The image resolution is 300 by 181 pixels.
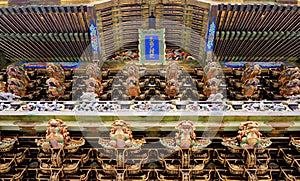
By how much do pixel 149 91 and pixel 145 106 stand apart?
3.66 ft

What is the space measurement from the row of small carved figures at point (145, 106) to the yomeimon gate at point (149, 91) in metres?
0.02

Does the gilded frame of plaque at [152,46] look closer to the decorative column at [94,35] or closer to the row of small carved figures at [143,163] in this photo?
the decorative column at [94,35]

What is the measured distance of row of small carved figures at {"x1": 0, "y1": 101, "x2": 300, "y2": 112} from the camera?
24.2ft

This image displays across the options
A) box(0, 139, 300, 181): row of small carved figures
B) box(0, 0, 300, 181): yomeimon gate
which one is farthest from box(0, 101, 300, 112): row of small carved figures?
box(0, 139, 300, 181): row of small carved figures

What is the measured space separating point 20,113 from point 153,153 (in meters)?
3.03

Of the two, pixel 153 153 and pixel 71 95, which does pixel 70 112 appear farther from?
pixel 153 153

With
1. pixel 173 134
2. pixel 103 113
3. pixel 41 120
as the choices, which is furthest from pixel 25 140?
pixel 173 134

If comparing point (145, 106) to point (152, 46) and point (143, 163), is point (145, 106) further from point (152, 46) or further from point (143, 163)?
point (152, 46)

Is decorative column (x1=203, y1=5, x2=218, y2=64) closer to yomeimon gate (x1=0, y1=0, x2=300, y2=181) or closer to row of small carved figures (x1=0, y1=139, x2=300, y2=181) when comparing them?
yomeimon gate (x1=0, y1=0, x2=300, y2=181)

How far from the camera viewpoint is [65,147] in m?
7.14

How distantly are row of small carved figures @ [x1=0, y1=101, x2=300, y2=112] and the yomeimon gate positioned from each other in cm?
2

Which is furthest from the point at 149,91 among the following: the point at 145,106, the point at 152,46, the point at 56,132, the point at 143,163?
the point at 56,132

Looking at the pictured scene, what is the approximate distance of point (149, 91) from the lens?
8.56 meters

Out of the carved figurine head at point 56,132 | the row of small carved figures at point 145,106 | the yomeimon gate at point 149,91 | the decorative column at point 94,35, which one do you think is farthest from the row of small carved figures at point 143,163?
the decorative column at point 94,35
